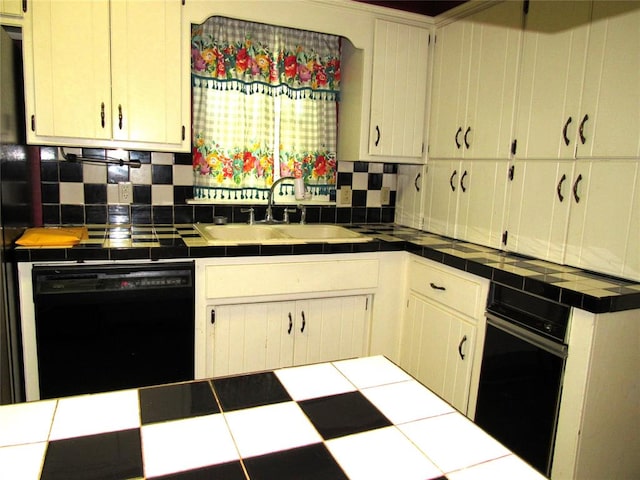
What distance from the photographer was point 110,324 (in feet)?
6.44

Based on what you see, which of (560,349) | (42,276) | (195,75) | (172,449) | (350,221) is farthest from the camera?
(350,221)

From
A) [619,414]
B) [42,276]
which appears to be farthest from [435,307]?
[42,276]

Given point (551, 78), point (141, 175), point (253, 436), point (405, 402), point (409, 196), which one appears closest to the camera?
point (253, 436)

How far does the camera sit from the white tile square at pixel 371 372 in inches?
39.7

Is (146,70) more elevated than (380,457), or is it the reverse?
(146,70)

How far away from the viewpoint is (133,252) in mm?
1953

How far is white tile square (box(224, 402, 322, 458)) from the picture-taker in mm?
759

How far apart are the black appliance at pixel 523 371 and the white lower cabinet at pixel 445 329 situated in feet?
0.23

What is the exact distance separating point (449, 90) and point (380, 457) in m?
2.35

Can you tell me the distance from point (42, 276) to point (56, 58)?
1.02 m

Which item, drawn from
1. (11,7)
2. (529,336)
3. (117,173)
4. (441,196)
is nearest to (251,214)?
(117,173)

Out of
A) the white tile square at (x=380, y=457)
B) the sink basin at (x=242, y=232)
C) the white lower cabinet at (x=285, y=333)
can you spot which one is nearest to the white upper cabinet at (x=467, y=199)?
the white lower cabinet at (x=285, y=333)

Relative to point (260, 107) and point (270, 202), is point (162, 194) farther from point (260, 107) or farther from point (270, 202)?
point (260, 107)

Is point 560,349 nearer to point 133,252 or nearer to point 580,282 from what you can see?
point 580,282
